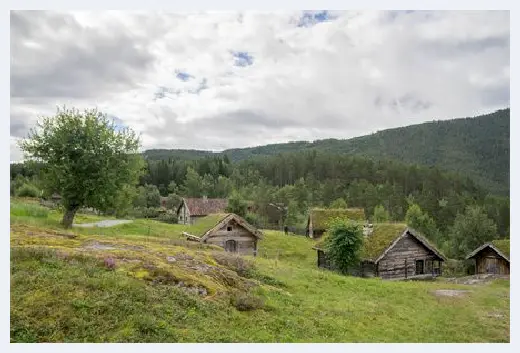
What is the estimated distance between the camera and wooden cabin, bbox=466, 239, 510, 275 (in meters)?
39.8

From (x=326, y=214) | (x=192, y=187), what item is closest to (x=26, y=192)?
(x=326, y=214)

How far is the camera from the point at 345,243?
3300 cm

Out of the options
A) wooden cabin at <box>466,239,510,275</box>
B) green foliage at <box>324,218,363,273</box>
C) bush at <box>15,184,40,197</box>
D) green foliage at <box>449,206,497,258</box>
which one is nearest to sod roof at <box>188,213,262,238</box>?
green foliage at <box>324,218,363,273</box>

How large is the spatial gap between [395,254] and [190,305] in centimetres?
2524

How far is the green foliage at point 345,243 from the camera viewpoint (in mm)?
33156

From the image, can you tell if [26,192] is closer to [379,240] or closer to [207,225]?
[207,225]

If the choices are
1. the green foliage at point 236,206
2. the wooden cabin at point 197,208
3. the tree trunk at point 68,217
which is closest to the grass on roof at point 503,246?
the green foliage at point 236,206

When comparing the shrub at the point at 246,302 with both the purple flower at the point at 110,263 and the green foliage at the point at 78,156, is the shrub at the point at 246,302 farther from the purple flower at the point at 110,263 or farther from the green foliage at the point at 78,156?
the green foliage at the point at 78,156

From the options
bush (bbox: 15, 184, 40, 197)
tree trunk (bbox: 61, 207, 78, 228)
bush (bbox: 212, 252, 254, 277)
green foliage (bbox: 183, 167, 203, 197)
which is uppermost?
green foliage (bbox: 183, 167, 203, 197)

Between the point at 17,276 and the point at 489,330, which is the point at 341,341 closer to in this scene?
the point at 489,330

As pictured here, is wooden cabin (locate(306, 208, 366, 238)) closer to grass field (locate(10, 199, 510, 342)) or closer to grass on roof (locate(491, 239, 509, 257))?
grass on roof (locate(491, 239, 509, 257))

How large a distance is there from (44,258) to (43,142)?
49.3 ft

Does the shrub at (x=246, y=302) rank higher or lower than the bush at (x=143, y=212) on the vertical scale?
lower

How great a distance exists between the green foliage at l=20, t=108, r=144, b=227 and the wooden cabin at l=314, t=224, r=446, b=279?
20.5m
